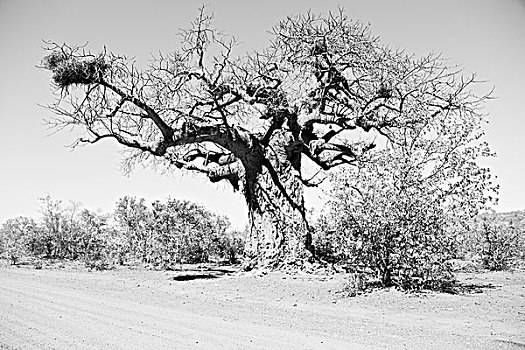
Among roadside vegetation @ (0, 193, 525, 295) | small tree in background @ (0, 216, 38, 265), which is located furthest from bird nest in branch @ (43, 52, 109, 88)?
small tree in background @ (0, 216, 38, 265)

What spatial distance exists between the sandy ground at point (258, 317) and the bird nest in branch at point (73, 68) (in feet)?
18.2

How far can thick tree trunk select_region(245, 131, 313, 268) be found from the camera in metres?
13.8

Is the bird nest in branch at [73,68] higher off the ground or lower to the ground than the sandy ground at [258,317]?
higher

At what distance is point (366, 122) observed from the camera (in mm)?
13547

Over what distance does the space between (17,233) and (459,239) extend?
19425 millimetres

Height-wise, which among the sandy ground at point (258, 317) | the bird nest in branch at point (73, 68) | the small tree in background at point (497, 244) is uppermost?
the bird nest in branch at point (73, 68)

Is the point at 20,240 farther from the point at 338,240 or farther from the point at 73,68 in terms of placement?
the point at 338,240

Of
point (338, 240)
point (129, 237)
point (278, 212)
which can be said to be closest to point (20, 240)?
point (129, 237)

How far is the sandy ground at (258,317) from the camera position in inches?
224

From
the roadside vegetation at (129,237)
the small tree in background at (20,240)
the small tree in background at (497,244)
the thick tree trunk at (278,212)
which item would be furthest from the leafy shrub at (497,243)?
the small tree in background at (20,240)

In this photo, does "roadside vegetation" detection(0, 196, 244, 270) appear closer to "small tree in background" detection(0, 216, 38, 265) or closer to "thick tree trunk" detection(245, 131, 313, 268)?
"small tree in background" detection(0, 216, 38, 265)

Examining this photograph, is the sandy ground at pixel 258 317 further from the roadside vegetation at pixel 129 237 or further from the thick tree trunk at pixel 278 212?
the roadside vegetation at pixel 129 237

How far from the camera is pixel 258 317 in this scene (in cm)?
746

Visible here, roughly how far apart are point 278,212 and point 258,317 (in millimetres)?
6726
